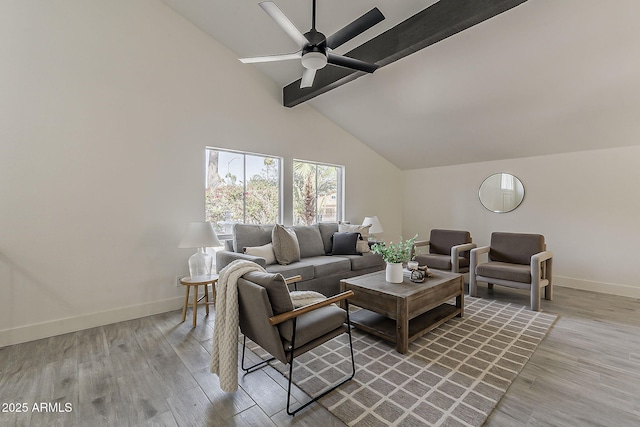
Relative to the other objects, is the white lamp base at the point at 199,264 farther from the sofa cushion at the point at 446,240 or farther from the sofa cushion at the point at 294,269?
the sofa cushion at the point at 446,240

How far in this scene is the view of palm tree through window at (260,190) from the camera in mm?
4039

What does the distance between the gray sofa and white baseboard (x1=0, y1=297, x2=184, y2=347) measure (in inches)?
31.6

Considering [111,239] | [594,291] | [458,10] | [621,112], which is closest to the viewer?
[458,10]

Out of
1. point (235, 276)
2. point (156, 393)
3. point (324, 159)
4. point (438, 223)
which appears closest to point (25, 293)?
point (156, 393)

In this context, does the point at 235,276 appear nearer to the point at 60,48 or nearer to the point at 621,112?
the point at 60,48

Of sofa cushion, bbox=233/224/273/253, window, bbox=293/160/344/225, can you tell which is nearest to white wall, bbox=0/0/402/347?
sofa cushion, bbox=233/224/273/253

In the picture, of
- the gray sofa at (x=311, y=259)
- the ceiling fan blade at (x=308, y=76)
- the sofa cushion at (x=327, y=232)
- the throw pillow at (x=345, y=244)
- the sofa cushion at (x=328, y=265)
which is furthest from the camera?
the sofa cushion at (x=327, y=232)

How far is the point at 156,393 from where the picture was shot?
1.91 meters

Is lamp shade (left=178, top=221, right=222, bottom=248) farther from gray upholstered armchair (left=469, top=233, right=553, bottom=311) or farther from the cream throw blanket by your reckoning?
gray upholstered armchair (left=469, top=233, right=553, bottom=311)

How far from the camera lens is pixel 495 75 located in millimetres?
3385

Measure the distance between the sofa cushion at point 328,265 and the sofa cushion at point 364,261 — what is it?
0.32 feet

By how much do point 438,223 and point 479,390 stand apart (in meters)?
4.63

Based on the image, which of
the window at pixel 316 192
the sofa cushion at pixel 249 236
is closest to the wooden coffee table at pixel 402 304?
the sofa cushion at pixel 249 236

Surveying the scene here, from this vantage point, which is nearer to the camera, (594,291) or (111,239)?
(111,239)
